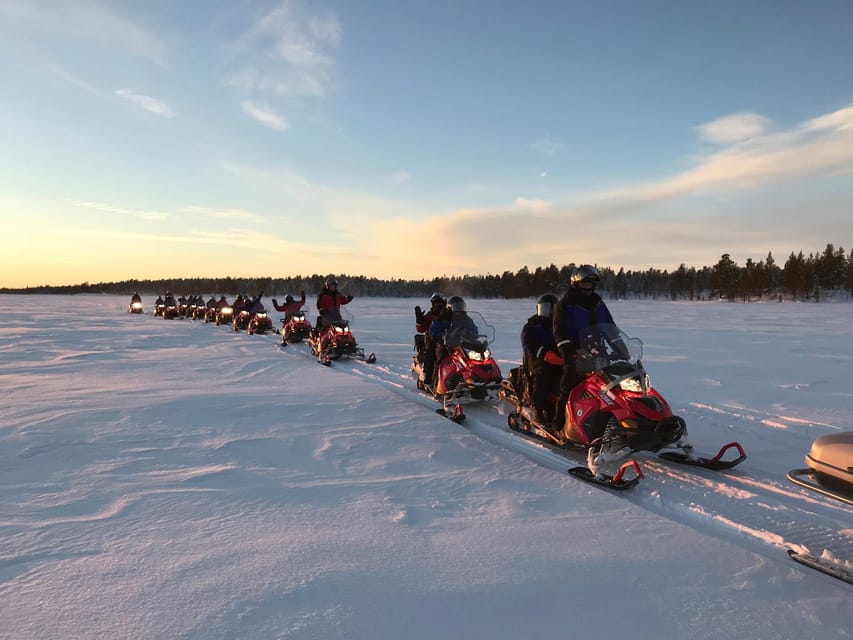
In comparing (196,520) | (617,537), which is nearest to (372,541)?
(196,520)

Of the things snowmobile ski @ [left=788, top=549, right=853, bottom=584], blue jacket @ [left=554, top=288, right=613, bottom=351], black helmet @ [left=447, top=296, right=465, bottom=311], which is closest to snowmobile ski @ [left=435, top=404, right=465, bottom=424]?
black helmet @ [left=447, top=296, right=465, bottom=311]

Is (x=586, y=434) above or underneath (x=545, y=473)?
above

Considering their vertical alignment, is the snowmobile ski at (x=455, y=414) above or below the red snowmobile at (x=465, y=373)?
below

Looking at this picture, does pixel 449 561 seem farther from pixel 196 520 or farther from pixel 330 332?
pixel 330 332

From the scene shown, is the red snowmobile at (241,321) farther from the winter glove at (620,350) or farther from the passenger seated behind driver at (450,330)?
the winter glove at (620,350)

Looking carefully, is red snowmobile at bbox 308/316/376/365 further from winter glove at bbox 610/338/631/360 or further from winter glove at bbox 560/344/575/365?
winter glove at bbox 610/338/631/360

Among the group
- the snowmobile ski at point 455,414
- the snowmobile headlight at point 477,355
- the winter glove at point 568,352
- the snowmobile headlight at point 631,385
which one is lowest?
the snowmobile ski at point 455,414

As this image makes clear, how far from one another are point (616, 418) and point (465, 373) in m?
3.24

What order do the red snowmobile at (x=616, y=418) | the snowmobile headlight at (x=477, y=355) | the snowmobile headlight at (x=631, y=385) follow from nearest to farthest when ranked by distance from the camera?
the red snowmobile at (x=616, y=418) < the snowmobile headlight at (x=631, y=385) < the snowmobile headlight at (x=477, y=355)

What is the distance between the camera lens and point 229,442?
5.70 metres

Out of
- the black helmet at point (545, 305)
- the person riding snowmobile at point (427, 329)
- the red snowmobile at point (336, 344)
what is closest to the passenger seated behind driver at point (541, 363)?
the black helmet at point (545, 305)

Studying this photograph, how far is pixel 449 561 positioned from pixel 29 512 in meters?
3.08

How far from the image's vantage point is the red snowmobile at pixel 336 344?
12.8 metres

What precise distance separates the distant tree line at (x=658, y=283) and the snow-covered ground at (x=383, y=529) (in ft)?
98.3
